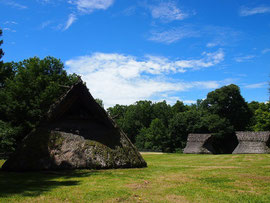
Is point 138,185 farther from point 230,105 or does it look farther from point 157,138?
point 157,138

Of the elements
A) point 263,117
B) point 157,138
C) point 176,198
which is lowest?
point 176,198

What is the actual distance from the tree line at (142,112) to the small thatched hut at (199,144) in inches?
248

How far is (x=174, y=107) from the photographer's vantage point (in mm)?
76500

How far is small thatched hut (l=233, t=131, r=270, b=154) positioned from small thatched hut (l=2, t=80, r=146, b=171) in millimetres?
→ 34553

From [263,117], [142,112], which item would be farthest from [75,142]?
Answer: [142,112]

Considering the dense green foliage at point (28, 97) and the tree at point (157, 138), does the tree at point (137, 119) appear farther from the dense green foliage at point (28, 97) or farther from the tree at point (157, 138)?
the dense green foliage at point (28, 97)

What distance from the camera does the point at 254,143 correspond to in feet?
141

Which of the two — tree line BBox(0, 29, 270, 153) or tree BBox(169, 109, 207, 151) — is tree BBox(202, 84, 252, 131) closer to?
tree line BBox(0, 29, 270, 153)

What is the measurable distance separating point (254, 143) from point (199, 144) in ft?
31.4

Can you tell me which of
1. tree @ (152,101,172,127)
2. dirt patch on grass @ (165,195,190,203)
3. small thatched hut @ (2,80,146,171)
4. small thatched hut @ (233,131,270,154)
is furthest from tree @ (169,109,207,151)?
dirt patch on grass @ (165,195,190,203)

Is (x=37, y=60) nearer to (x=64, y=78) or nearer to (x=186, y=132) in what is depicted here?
(x=64, y=78)

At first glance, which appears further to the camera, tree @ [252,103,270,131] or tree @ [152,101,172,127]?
tree @ [152,101,172,127]

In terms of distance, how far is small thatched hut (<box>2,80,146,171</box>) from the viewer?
1247 centimetres

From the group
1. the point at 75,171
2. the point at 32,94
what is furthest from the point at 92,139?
the point at 32,94
